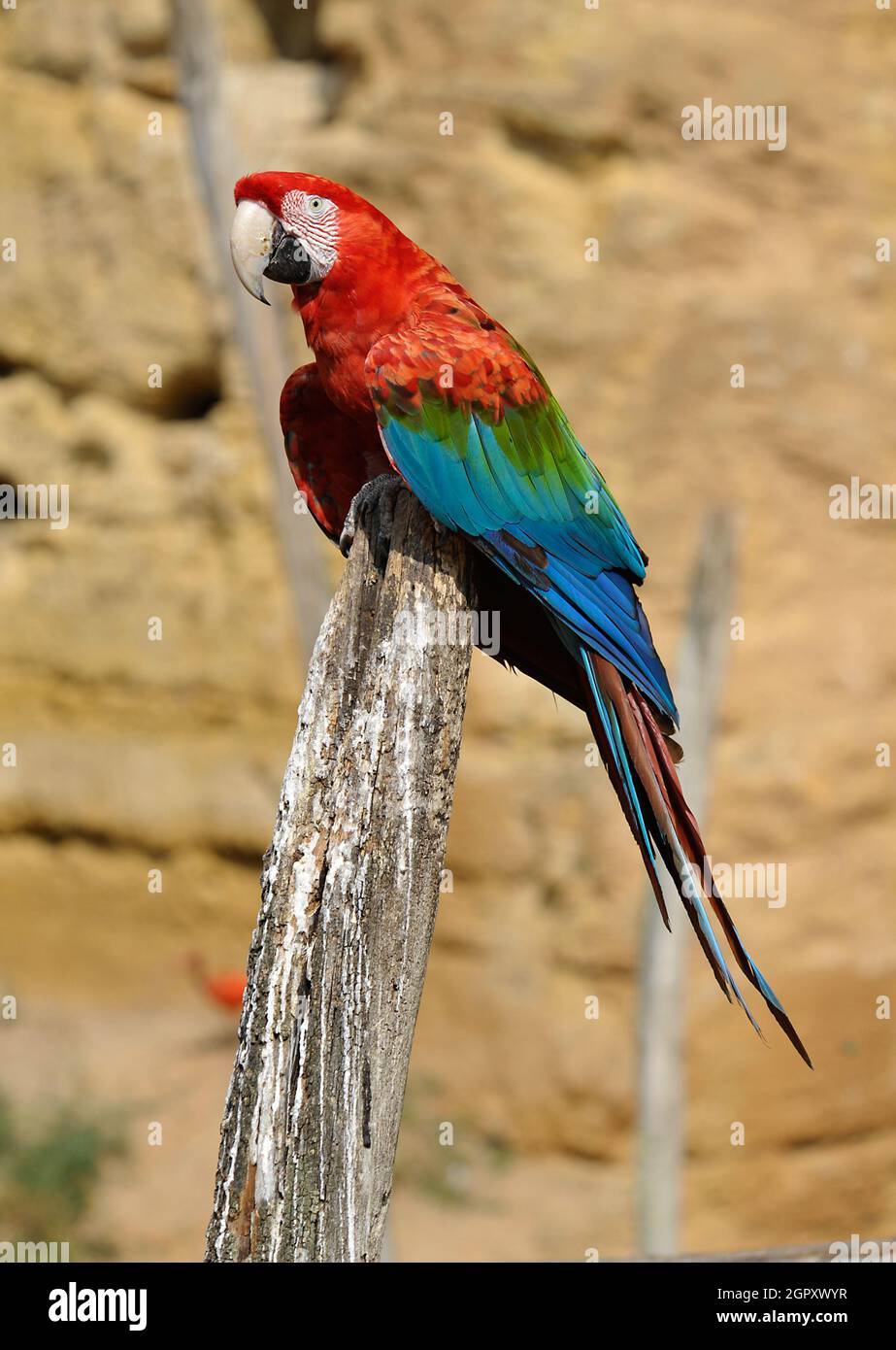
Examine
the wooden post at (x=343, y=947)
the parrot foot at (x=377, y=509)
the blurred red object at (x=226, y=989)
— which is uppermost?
the parrot foot at (x=377, y=509)

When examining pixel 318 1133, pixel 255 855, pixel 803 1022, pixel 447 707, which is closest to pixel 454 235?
pixel 255 855

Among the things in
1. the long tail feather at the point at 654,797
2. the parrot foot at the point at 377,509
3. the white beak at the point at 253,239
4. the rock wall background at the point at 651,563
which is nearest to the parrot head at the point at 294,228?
the white beak at the point at 253,239

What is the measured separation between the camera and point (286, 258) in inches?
91.4

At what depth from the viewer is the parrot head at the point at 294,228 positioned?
2309mm

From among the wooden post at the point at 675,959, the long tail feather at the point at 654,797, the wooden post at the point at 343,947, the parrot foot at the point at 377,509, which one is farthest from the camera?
the wooden post at the point at 675,959

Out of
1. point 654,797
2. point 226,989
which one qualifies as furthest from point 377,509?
point 226,989

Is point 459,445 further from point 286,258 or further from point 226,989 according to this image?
point 226,989

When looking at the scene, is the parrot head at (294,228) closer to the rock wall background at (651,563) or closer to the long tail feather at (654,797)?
the long tail feather at (654,797)

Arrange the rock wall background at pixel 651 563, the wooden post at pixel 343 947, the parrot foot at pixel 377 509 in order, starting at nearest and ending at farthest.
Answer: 1. the wooden post at pixel 343 947
2. the parrot foot at pixel 377 509
3. the rock wall background at pixel 651 563

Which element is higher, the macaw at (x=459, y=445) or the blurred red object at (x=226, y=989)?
the macaw at (x=459, y=445)

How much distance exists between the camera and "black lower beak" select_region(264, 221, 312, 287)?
2.32 meters

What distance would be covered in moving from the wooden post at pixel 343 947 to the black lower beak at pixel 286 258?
0.84 m

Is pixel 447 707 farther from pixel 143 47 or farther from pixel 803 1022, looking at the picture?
pixel 143 47
